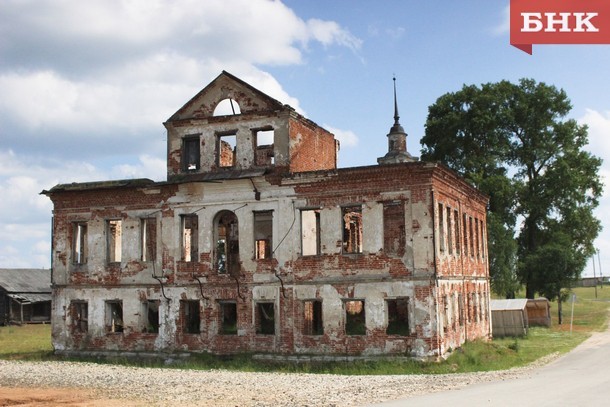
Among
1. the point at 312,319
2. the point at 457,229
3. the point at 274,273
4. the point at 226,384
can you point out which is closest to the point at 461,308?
the point at 457,229

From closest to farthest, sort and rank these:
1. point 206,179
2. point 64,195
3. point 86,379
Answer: point 86,379 → point 206,179 → point 64,195

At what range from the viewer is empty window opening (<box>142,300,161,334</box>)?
2531cm

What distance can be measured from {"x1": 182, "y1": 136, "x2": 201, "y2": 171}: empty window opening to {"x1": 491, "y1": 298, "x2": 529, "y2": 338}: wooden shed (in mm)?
16623

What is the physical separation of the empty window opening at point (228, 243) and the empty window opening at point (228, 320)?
4.43ft

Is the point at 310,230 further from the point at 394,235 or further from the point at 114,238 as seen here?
the point at 114,238

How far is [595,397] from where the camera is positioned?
13.5 m

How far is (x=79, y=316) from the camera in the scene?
26641mm

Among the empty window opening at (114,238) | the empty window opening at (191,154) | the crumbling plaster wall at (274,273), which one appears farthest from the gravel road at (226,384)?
the empty window opening at (191,154)

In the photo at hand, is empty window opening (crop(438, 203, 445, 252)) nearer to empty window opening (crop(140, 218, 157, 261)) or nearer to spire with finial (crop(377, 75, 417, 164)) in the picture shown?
empty window opening (crop(140, 218, 157, 261))

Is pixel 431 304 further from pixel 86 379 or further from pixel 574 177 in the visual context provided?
pixel 574 177

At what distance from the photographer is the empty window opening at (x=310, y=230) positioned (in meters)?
24.0

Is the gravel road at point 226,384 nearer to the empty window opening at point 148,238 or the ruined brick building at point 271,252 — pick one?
the ruined brick building at point 271,252

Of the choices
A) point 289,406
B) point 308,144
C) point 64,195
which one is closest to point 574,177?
point 308,144

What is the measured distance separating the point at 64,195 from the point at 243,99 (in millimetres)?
8259
